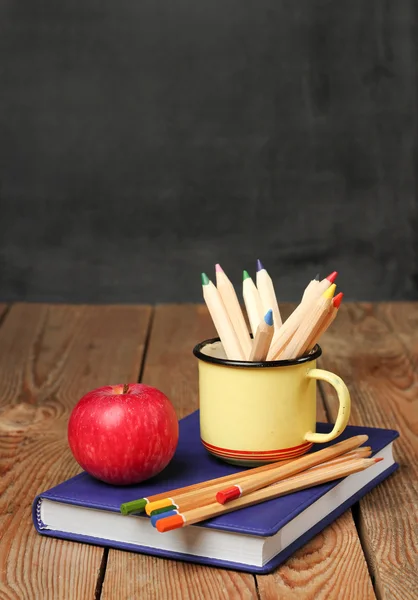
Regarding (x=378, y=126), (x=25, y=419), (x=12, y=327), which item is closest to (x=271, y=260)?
(x=378, y=126)

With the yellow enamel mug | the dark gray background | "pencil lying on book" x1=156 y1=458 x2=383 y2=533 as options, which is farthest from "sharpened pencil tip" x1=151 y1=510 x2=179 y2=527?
the dark gray background

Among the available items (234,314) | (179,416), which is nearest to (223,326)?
(234,314)

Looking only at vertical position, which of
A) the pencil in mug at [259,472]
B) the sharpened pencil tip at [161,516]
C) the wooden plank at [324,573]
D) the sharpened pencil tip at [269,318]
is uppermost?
the sharpened pencil tip at [269,318]

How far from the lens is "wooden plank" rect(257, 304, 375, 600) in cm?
68

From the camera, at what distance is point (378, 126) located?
7.09 feet

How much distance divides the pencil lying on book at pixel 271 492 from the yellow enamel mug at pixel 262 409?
36mm

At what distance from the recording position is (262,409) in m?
0.81

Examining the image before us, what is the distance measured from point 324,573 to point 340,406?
0.16 m

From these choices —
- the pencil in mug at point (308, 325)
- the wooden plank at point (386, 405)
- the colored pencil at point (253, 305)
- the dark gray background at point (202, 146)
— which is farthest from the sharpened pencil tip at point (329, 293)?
the dark gray background at point (202, 146)

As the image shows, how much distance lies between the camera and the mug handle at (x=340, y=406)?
0.82m

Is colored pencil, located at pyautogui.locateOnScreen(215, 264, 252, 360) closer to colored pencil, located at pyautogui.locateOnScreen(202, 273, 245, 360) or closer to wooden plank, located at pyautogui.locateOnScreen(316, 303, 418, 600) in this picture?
colored pencil, located at pyautogui.locateOnScreen(202, 273, 245, 360)

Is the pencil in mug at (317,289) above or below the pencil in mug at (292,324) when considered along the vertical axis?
above

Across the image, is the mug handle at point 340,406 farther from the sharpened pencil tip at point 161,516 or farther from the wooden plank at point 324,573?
the sharpened pencil tip at point 161,516

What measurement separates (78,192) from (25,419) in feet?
3.55
